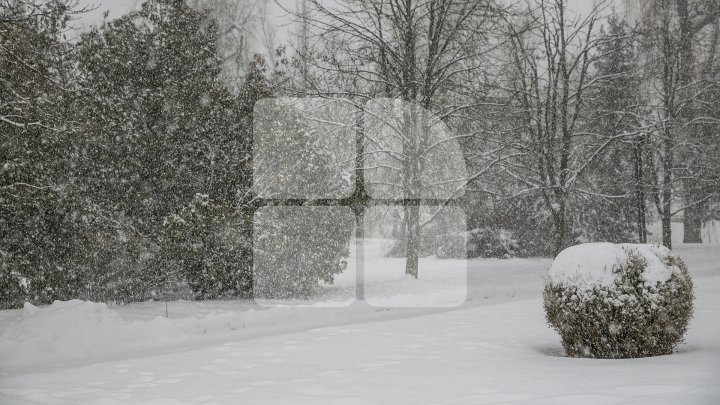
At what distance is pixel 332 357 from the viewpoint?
759 centimetres

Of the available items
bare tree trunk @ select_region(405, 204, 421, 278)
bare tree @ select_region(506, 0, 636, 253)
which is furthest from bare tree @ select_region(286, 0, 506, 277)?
bare tree @ select_region(506, 0, 636, 253)

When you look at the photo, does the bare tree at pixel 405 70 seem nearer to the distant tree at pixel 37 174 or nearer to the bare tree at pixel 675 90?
the distant tree at pixel 37 174

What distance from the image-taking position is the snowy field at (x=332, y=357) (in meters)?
5.62

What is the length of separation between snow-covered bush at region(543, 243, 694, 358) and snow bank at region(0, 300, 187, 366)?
5.81 meters

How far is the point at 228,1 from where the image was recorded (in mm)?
24500

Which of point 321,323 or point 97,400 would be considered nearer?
point 97,400

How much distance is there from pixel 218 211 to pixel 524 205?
16820 millimetres

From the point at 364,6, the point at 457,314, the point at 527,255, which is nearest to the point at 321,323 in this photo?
the point at 457,314

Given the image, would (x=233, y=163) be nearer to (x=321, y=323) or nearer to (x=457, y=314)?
(x=321, y=323)

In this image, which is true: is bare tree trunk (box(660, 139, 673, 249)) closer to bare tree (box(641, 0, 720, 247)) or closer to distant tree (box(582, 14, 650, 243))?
bare tree (box(641, 0, 720, 247))

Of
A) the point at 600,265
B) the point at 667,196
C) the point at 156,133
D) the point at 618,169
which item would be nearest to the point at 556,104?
the point at 667,196

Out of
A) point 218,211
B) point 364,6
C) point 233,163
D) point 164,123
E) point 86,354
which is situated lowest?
point 86,354

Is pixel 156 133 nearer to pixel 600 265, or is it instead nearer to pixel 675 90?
pixel 600 265

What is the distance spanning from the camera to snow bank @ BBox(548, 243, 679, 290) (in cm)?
685
